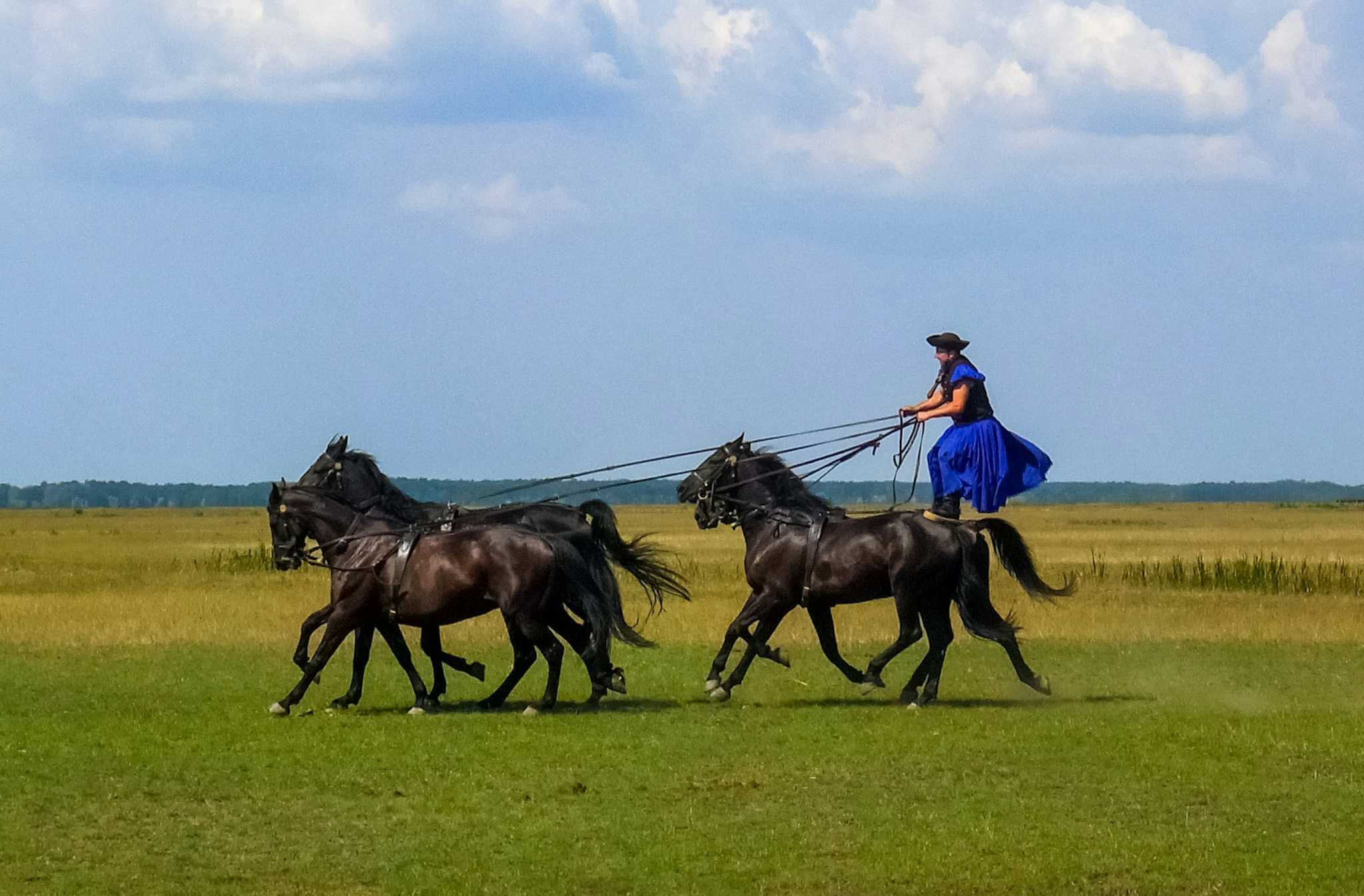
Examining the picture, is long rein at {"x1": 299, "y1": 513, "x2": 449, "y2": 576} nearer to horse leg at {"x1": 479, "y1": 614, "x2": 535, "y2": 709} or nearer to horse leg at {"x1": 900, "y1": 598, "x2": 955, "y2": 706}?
horse leg at {"x1": 479, "y1": 614, "x2": 535, "y2": 709}

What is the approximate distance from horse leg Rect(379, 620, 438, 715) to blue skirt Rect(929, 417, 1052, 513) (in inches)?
163

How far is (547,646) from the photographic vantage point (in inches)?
597

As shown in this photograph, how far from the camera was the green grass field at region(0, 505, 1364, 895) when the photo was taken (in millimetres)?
9500

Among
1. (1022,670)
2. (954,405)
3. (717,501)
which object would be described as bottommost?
(1022,670)

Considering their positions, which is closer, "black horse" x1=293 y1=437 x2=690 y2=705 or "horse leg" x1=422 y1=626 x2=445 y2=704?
"black horse" x1=293 y1=437 x2=690 y2=705

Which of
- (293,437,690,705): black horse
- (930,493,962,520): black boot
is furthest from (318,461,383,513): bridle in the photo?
(930,493,962,520): black boot

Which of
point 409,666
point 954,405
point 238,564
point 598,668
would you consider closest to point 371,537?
point 409,666

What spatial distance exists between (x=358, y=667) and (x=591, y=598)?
1.96 m

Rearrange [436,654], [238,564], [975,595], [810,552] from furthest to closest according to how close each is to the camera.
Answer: [238,564] < [436,654] < [810,552] < [975,595]

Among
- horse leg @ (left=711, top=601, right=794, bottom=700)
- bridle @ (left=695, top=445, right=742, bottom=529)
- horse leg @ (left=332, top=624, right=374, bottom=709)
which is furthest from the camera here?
bridle @ (left=695, top=445, right=742, bottom=529)

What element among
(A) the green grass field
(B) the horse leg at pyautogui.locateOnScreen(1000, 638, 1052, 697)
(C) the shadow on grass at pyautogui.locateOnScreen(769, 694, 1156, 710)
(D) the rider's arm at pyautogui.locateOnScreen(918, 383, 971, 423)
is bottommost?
(A) the green grass field

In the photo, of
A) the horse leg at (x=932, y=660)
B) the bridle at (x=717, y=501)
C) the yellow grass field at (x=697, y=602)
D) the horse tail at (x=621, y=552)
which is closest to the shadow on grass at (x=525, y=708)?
the horse tail at (x=621, y=552)

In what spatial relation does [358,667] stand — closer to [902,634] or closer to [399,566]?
[399,566]

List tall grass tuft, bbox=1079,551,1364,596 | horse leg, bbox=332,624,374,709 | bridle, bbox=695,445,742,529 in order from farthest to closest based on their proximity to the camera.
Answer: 1. tall grass tuft, bbox=1079,551,1364,596
2. bridle, bbox=695,445,742,529
3. horse leg, bbox=332,624,374,709
